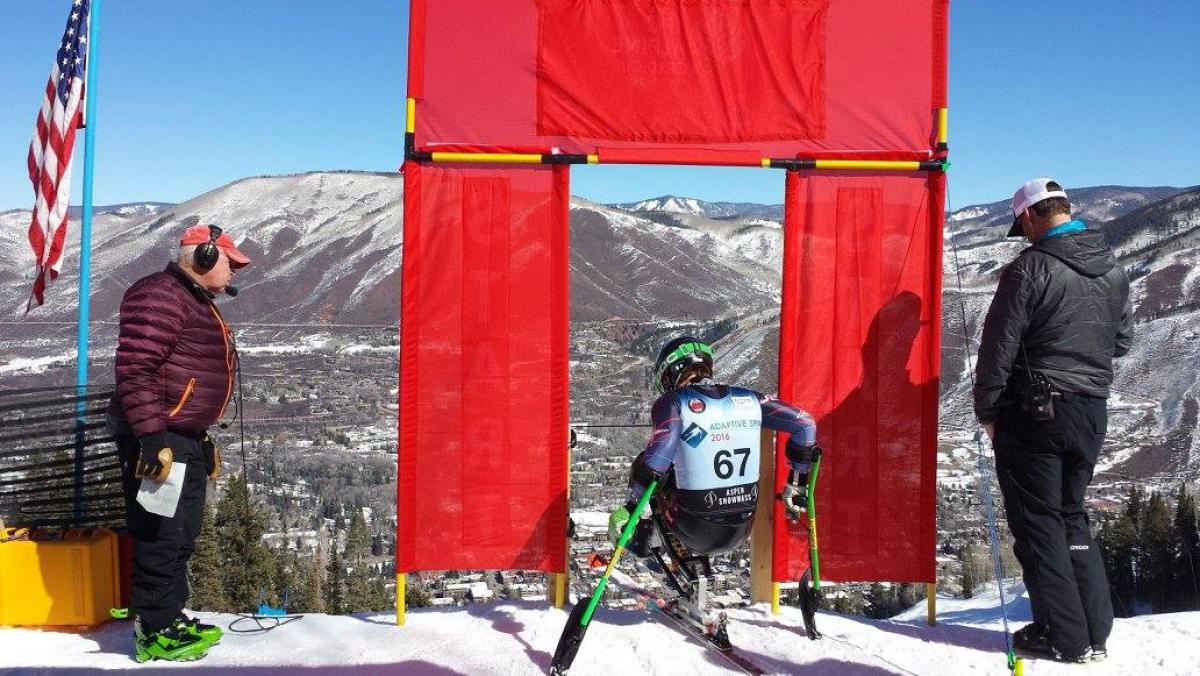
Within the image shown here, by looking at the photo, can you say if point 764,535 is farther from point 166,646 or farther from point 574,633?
point 166,646

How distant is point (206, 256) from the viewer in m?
4.59

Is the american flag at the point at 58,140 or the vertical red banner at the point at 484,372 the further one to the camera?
the american flag at the point at 58,140

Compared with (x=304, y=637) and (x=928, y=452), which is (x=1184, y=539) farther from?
(x=304, y=637)

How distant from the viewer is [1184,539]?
35906mm

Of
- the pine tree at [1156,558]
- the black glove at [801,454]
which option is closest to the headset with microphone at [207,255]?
the black glove at [801,454]

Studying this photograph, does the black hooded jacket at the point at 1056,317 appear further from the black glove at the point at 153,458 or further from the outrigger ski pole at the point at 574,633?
the black glove at the point at 153,458

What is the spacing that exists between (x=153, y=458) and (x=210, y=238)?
1.27 meters

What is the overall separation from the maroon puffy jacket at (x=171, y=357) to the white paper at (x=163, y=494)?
26 cm

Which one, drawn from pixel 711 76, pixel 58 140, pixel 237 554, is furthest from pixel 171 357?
pixel 237 554

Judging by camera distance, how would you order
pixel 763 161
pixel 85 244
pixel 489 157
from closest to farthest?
pixel 489 157 → pixel 763 161 → pixel 85 244

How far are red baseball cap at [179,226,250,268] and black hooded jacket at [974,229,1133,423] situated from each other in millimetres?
4253

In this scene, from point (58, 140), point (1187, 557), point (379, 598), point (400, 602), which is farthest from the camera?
point (1187, 557)

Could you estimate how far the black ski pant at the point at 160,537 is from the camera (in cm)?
461

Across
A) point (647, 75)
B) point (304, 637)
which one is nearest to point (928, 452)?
point (647, 75)
